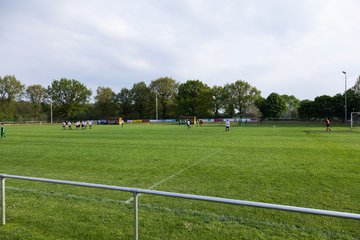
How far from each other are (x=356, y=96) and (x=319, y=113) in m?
9.74

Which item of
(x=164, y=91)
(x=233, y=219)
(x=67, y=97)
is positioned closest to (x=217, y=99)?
(x=164, y=91)

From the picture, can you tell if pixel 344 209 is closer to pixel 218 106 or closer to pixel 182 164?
pixel 182 164

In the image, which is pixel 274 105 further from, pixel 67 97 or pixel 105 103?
pixel 67 97

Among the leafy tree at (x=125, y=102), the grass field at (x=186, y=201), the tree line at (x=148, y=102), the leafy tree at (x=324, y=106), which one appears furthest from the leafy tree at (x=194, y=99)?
the grass field at (x=186, y=201)

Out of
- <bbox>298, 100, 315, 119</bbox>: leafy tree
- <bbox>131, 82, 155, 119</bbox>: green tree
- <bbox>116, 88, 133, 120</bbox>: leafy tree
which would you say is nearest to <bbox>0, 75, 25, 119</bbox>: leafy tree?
<bbox>116, 88, 133, 120</bbox>: leafy tree

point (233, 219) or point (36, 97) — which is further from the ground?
point (36, 97)

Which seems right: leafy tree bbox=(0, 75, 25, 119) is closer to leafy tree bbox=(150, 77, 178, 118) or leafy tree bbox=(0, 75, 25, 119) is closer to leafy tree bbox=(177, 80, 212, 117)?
leafy tree bbox=(150, 77, 178, 118)

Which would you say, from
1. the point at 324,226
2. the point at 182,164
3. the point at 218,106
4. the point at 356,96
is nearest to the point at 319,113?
the point at 356,96

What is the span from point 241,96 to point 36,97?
2872 inches

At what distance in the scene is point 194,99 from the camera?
95.2 meters

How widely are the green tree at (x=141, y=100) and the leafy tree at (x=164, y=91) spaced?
10.7 ft

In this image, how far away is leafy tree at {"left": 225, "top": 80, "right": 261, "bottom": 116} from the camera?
8931 centimetres

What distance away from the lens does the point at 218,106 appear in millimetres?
93312

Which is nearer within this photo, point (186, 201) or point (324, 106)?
point (186, 201)
